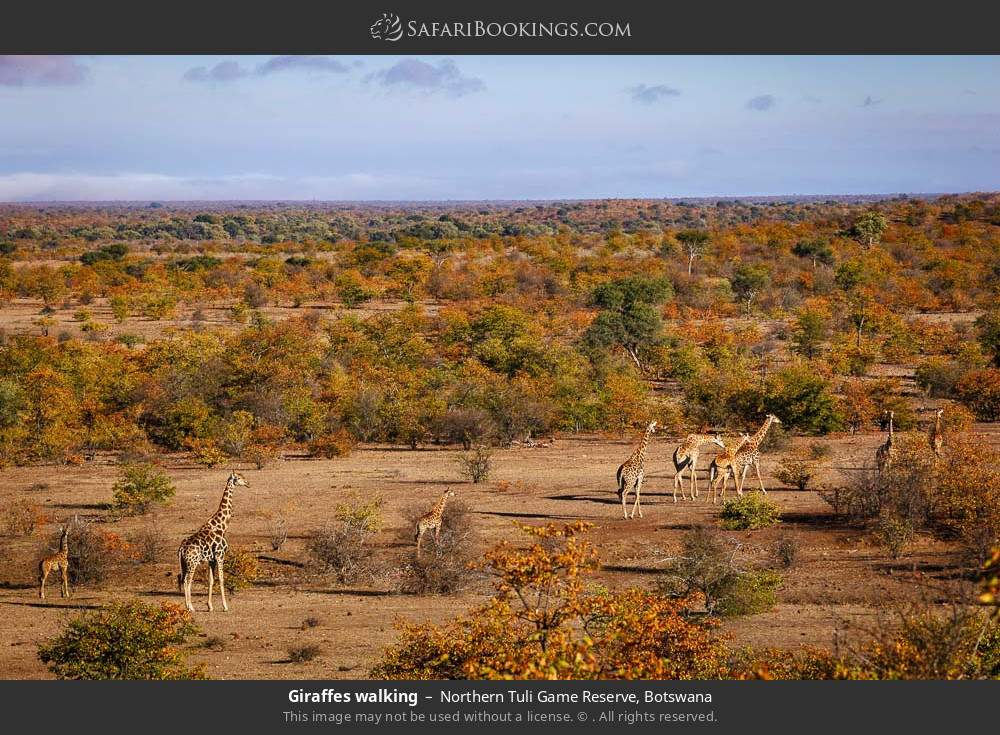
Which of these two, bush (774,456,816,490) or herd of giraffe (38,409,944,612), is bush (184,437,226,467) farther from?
bush (774,456,816,490)

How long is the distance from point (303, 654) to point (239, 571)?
405cm

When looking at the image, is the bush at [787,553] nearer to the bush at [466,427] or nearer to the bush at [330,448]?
the bush at [466,427]

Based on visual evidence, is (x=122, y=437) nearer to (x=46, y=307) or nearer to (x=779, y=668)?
(x=779, y=668)

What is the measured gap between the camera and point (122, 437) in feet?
92.1

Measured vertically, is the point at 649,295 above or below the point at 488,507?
above

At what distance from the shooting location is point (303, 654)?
12477mm

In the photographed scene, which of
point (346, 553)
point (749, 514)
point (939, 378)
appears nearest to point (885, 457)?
point (749, 514)

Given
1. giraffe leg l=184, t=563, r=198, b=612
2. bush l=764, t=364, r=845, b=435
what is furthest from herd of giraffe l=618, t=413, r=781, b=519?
giraffe leg l=184, t=563, r=198, b=612

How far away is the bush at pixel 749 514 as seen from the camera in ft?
59.3

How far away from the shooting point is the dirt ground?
13375 mm

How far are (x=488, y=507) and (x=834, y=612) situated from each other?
8410mm

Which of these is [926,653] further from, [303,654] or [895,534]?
[895,534]

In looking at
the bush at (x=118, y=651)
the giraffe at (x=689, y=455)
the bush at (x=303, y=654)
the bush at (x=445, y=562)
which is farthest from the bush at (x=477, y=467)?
the bush at (x=118, y=651)
